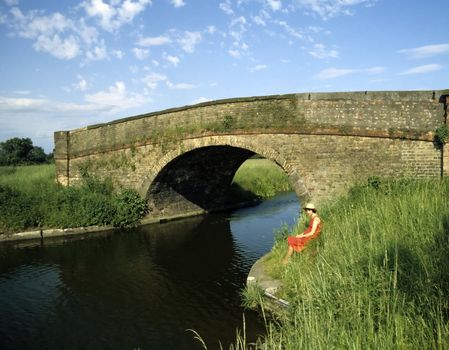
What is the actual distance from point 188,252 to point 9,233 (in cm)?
713

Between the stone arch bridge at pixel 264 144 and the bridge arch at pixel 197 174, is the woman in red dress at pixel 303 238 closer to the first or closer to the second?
the stone arch bridge at pixel 264 144

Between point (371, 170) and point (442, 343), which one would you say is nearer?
point (442, 343)

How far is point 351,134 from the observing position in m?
10.6

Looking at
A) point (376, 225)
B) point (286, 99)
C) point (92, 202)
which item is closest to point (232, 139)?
point (286, 99)

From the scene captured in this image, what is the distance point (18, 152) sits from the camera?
37344 millimetres

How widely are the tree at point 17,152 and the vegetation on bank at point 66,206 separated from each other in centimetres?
2141

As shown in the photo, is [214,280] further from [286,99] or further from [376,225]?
[286,99]

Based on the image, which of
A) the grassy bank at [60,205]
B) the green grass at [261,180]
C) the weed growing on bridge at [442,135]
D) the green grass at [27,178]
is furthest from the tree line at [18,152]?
the weed growing on bridge at [442,135]

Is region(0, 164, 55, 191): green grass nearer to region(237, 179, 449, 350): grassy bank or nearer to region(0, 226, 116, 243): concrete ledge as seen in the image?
region(0, 226, 116, 243): concrete ledge

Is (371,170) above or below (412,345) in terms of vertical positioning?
above

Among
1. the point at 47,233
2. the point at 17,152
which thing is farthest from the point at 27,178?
the point at 17,152

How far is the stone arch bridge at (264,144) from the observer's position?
988cm

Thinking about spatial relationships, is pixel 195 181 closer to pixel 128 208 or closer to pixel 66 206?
pixel 128 208

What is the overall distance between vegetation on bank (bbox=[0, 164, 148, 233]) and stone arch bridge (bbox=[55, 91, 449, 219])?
66 cm
